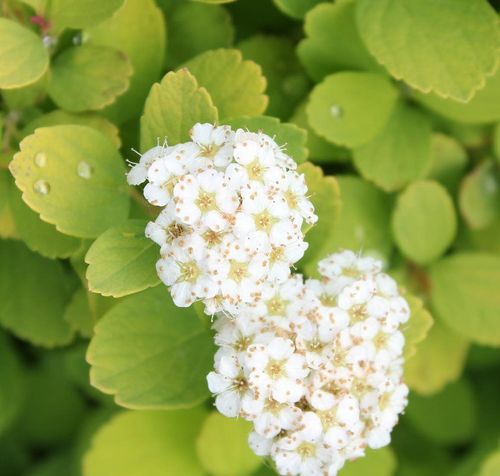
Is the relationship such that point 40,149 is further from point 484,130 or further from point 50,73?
point 484,130

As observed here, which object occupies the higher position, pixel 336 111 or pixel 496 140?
pixel 336 111

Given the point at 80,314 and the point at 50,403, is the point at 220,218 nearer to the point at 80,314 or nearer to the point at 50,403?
the point at 80,314

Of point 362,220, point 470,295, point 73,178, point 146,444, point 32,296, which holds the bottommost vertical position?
point 146,444

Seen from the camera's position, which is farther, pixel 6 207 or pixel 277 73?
pixel 277 73

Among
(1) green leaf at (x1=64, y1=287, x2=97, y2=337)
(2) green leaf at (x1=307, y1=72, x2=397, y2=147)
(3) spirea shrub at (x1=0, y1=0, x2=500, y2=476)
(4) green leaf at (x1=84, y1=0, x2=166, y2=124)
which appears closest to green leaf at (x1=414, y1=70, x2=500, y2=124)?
(3) spirea shrub at (x1=0, y1=0, x2=500, y2=476)

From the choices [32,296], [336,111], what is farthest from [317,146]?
[32,296]
